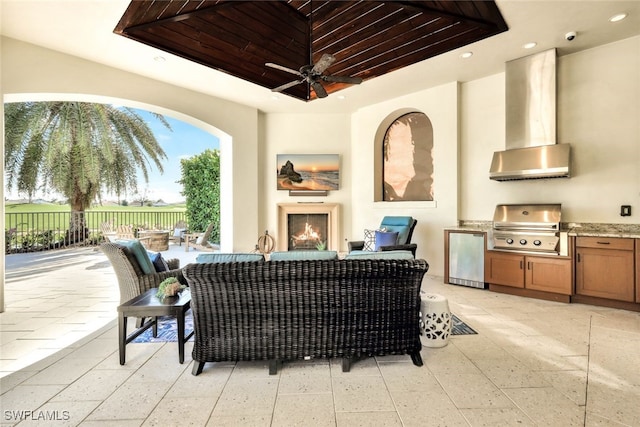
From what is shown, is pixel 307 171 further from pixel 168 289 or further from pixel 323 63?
pixel 168 289

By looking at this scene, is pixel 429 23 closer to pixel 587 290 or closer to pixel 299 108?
pixel 299 108

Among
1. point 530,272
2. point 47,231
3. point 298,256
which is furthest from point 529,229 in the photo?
point 47,231

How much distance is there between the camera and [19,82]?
3477 millimetres

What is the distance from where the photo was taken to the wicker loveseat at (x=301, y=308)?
1.96 metres

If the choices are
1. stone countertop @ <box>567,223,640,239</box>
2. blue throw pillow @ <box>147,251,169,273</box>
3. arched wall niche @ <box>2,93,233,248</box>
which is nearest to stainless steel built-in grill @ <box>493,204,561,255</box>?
stone countertop @ <box>567,223,640,239</box>

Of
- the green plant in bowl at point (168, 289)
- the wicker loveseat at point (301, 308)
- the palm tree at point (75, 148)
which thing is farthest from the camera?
the palm tree at point (75, 148)

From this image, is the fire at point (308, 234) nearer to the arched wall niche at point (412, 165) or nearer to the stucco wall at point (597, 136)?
the arched wall niche at point (412, 165)

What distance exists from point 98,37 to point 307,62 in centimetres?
256

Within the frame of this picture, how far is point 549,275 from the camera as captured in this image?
3699 mm

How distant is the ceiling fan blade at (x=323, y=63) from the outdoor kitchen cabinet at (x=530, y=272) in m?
3.27

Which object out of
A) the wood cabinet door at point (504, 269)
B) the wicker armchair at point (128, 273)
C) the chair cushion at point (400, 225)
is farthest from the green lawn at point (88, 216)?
the wood cabinet door at point (504, 269)

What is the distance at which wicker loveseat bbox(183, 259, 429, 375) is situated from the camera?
196 centimetres

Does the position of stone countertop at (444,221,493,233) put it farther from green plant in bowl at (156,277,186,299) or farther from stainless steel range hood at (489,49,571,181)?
green plant in bowl at (156,277,186,299)

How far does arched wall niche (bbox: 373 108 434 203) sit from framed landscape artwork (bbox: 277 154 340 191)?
0.86 metres
